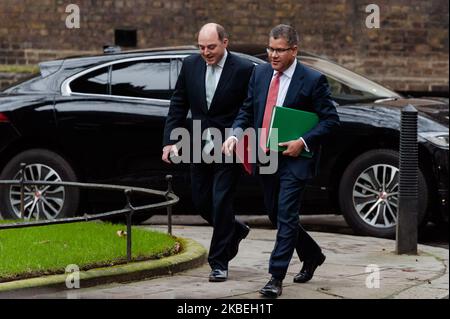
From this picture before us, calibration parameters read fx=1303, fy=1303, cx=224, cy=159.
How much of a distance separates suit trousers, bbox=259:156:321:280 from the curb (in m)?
1.01

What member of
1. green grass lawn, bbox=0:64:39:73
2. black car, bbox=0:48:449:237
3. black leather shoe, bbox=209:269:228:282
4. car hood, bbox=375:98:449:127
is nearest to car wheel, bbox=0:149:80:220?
black car, bbox=0:48:449:237

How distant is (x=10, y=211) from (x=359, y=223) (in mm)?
3310

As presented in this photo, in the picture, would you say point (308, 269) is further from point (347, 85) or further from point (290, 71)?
point (347, 85)

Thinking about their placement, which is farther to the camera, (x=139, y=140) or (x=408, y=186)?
(x=139, y=140)

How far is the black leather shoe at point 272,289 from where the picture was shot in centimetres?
830

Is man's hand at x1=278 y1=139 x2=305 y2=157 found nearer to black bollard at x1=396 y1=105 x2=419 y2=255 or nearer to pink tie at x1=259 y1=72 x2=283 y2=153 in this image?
pink tie at x1=259 y1=72 x2=283 y2=153

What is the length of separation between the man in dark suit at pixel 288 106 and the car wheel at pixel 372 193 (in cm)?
322

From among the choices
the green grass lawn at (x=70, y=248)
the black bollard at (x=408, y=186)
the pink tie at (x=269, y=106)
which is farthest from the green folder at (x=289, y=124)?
the black bollard at (x=408, y=186)

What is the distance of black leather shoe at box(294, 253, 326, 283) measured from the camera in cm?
900

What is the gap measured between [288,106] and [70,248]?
222 cm

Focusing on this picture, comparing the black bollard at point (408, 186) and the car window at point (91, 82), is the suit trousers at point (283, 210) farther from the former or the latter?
the car window at point (91, 82)

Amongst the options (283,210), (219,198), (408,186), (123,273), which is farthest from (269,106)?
(408,186)

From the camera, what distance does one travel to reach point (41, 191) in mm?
12266
